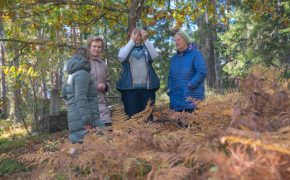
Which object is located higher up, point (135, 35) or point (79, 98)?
point (135, 35)

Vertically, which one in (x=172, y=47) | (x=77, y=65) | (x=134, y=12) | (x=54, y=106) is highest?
(x=172, y=47)

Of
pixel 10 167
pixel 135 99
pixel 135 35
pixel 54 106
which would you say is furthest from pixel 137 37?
pixel 54 106

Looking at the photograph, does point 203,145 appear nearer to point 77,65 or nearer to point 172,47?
point 77,65

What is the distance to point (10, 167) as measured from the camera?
669cm

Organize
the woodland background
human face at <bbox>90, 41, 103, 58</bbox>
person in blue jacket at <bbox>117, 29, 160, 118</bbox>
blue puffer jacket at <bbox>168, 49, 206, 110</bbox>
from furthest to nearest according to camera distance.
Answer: person in blue jacket at <bbox>117, 29, 160, 118</bbox> < human face at <bbox>90, 41, 103, 58</bbox> < blue puffer jacket at <bbox>168, 49, 206, 110</bbox> < the woodland background

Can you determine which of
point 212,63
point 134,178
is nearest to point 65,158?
point 134,178

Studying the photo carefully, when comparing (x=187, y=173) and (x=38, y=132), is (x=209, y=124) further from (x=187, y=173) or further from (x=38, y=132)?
(x=38, y=132)

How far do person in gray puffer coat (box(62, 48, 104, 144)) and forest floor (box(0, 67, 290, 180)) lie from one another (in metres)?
2.23

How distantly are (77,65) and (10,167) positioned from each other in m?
2.81

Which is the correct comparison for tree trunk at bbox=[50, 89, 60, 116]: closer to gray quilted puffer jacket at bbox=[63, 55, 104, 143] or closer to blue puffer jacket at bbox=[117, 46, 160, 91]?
blue puffer jacket at bbox=[117, 46, 160, 91]

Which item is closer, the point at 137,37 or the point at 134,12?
the point at 137,37

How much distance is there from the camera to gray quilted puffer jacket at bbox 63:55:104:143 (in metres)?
4.71

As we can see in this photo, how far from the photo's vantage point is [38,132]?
1339 centimetres

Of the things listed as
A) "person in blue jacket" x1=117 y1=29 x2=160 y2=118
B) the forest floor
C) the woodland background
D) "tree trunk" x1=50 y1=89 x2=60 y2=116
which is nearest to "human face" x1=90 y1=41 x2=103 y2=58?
"person in blue jacket" x1=117 y1=29 x2=160 y2=118
